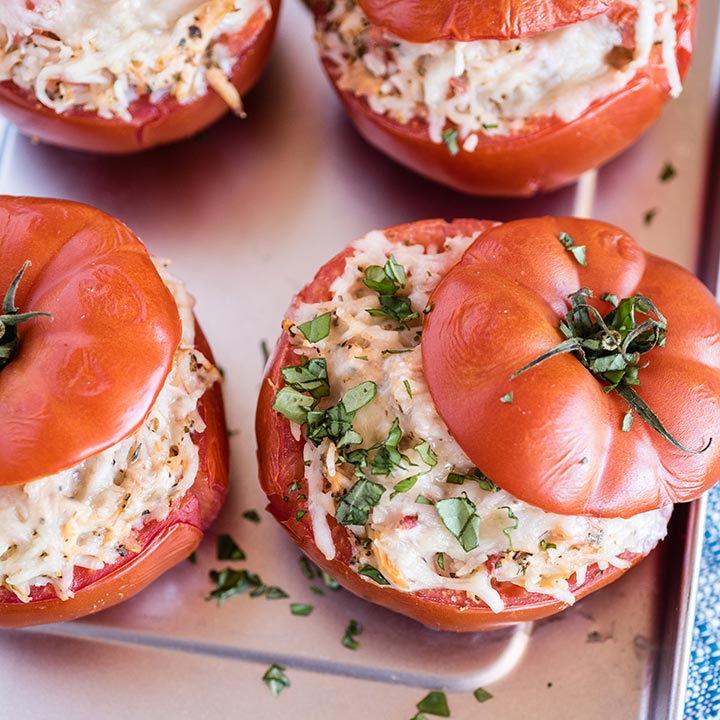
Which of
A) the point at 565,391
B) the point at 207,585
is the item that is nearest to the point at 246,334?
the point at 207,585

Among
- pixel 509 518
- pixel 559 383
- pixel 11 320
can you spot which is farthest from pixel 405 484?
pixel 11 320

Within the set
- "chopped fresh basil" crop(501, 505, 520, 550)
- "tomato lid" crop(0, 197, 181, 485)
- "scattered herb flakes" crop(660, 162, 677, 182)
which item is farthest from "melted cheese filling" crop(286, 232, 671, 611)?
"scattered herb flakes" crop(660, 162, 677, 182)

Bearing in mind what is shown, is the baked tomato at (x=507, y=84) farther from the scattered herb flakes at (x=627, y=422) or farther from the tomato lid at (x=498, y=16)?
the scattered herb flakes at (x=627, y=422)

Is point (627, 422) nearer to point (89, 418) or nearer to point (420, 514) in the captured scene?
point (420, 514)

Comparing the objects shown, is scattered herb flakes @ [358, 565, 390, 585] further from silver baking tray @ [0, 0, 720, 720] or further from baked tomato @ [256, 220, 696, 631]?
silver baking tray @ [0, 0, 720, 720]

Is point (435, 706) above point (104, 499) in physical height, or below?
below

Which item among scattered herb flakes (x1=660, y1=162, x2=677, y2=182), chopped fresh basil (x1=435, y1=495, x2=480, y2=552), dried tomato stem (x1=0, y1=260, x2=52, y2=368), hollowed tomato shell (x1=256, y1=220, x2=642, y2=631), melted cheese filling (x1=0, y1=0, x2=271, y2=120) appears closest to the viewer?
dried tomato stem (x1=0, y1=260, x2=52, y2=368)
